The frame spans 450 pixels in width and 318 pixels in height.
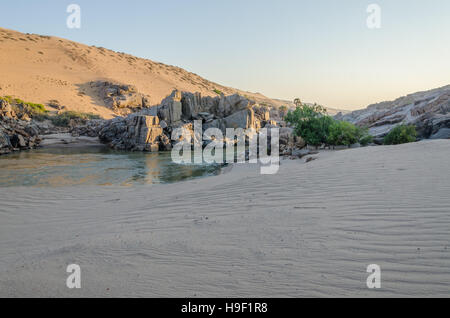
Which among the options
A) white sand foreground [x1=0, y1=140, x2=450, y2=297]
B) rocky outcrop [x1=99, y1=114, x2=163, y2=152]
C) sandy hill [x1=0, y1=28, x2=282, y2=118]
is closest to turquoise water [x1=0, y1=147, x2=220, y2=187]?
white sand foreground [x1=0, y1=140, x2=450, y2=297]

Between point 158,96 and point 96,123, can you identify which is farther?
point 158,96

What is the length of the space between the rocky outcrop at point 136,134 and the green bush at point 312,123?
36.0 ft

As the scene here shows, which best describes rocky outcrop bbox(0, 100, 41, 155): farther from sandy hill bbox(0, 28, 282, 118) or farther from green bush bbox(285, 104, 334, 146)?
green bush bbox(285, 104, 334, 146)

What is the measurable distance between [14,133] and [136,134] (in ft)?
26.3

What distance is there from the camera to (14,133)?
18531 millimetres

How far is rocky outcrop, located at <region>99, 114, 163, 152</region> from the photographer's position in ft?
66.3

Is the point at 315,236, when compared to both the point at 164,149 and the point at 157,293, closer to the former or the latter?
the point at 157,293

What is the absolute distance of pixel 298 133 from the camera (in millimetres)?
14172

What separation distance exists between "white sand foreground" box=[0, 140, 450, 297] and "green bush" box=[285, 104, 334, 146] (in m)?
8.52

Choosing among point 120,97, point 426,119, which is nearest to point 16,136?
point 120,97

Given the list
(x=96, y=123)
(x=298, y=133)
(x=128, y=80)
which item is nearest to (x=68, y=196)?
(x=298, y=133)

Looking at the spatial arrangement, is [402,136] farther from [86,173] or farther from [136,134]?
[136,134]

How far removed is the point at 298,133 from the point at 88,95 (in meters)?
38.6
